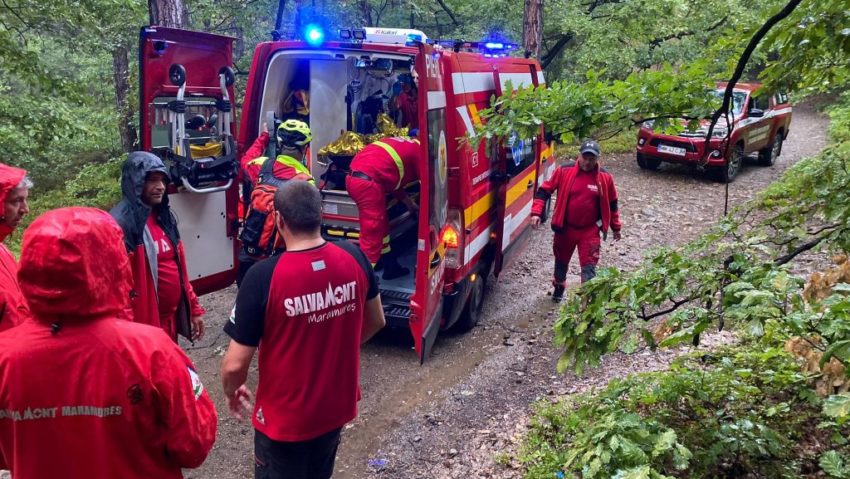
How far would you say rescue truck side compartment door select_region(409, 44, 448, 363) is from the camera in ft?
13.6

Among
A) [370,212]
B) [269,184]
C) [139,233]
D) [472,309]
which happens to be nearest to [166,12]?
[269,184]

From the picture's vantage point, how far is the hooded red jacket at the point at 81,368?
156cm

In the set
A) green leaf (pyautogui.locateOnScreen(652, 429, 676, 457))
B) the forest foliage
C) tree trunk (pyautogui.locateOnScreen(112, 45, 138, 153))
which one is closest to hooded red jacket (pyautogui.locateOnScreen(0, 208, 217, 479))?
the forest foliage

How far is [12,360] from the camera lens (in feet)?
5.25

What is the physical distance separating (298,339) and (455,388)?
2.46m

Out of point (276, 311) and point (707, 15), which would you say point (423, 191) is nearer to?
point (276, 311)

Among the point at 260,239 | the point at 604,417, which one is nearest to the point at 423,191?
the point at 260,239

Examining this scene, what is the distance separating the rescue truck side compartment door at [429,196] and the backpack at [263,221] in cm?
100

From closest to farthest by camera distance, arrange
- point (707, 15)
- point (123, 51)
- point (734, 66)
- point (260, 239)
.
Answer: point (734, 66) < point (260, 239) < point (123, 51) < point (707, 15)

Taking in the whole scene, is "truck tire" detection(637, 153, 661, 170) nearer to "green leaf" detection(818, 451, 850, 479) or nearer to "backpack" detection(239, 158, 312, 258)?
"backpack" detection(239, 158, 312, 258)

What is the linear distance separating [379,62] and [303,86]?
0.86 meters

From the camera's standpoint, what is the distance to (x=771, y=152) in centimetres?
1315

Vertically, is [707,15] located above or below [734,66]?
above

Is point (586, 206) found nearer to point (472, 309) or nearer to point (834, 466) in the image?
point (472, 309)
